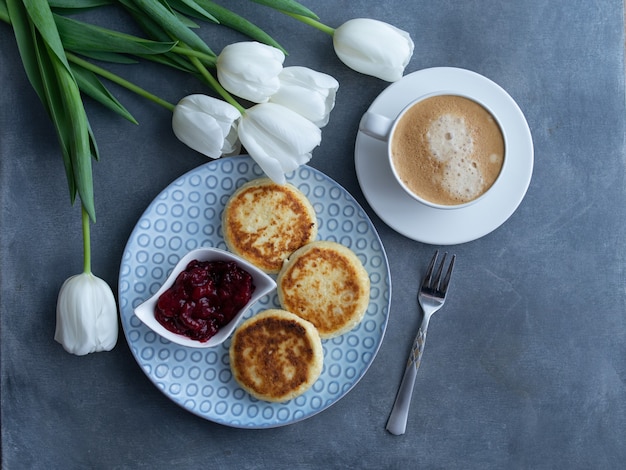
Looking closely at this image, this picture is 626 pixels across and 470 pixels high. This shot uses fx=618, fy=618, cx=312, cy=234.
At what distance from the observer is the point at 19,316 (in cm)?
186

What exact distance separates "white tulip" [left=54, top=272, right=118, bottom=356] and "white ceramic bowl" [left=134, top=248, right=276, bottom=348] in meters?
0.14

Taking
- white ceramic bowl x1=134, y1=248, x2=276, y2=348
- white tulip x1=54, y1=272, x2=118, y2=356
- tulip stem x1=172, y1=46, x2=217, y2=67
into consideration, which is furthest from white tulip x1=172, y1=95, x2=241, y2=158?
white tulip x1=54, y1=272, x2=118, y2=356

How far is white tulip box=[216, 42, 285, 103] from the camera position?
64.1 inches

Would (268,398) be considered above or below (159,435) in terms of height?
above

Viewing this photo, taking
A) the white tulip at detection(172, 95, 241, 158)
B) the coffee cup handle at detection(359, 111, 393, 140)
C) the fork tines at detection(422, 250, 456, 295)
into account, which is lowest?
the fork tines at detection(422, 250, 456, 295)

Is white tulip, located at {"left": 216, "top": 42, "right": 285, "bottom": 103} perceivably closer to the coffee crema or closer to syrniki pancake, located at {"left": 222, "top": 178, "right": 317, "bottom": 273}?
syrniki pancake, located at {"left": 222, "top": 178, "right": 317, "bottom": 273}

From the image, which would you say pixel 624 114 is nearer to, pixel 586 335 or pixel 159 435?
pixel 586 335

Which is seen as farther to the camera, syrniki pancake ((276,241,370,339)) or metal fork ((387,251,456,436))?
metal fork ((387,251,456,436))

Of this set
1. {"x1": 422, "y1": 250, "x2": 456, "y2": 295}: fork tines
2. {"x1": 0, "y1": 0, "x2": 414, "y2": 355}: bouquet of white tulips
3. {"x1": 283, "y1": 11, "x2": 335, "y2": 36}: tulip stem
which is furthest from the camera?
{"x1": 422, "y1": 250, "x2": 456, "y2": 295}: fork tines

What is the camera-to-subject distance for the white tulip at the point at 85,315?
5.56ft

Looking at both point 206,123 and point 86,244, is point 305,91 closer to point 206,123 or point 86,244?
point 206,123

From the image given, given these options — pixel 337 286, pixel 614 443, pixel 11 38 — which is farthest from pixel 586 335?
→ pixel 11 38

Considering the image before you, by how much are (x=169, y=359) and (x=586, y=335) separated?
4.16 feet

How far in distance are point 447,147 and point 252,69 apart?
56 cm
